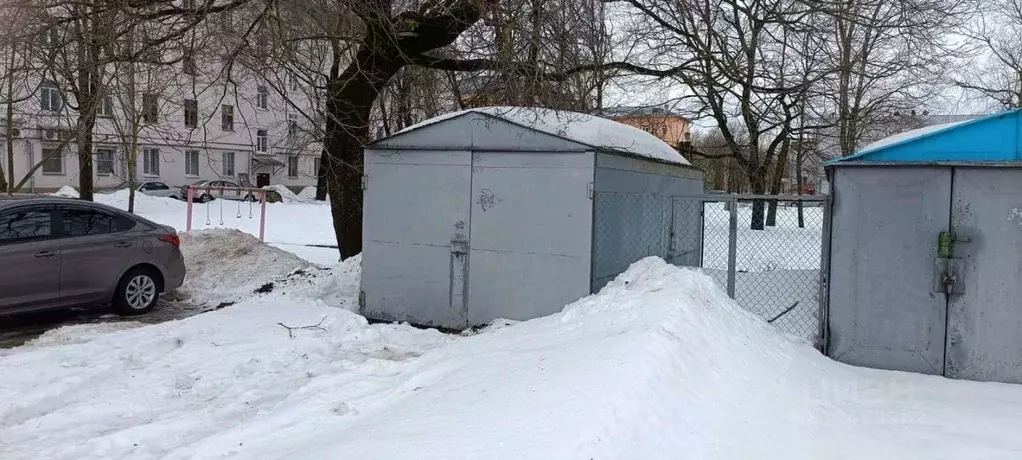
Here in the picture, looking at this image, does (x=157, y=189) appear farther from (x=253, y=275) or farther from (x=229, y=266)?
(x=253, y=275)

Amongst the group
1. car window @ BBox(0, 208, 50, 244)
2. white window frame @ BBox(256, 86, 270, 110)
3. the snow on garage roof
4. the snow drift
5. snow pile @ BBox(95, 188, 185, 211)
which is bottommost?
the snow drift

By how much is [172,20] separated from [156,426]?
824cm

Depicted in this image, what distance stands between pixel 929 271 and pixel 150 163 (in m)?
43.2

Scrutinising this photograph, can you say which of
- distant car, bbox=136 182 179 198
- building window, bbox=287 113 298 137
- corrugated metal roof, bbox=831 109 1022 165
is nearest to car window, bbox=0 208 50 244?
building window, bbox=287 113 298 137

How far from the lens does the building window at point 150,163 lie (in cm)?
4157

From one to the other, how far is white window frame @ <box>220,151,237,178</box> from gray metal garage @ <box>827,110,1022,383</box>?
45.3 metres

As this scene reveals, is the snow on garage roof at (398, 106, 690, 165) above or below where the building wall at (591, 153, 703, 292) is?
above

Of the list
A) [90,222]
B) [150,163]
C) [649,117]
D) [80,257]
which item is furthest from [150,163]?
[80,257]

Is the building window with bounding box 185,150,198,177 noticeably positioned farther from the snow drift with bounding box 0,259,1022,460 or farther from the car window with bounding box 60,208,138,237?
the snow drift with bounding box 0,259,1022,460

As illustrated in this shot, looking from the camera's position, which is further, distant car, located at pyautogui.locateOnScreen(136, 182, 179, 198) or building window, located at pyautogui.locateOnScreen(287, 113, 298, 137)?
distant car, located at pyautogui.locateOnScreen(136, 182, 179, 198)

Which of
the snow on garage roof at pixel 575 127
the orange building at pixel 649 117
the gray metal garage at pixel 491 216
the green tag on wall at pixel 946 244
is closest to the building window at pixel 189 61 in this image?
the gray metal garage at pixel 491 216

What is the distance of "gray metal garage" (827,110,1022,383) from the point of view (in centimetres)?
593

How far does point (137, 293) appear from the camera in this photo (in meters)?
9.35

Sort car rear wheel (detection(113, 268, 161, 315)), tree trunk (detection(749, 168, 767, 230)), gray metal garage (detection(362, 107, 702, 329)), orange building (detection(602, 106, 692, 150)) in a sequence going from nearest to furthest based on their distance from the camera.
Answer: gray metal garage (detection(362, 107, 702, 329)) → car rear wheel (detection(113, 268, 161, 315)) → orange building (detection(602, 106, 692, 150)) → tree trunk (detection(749, 168, 767, 230))
